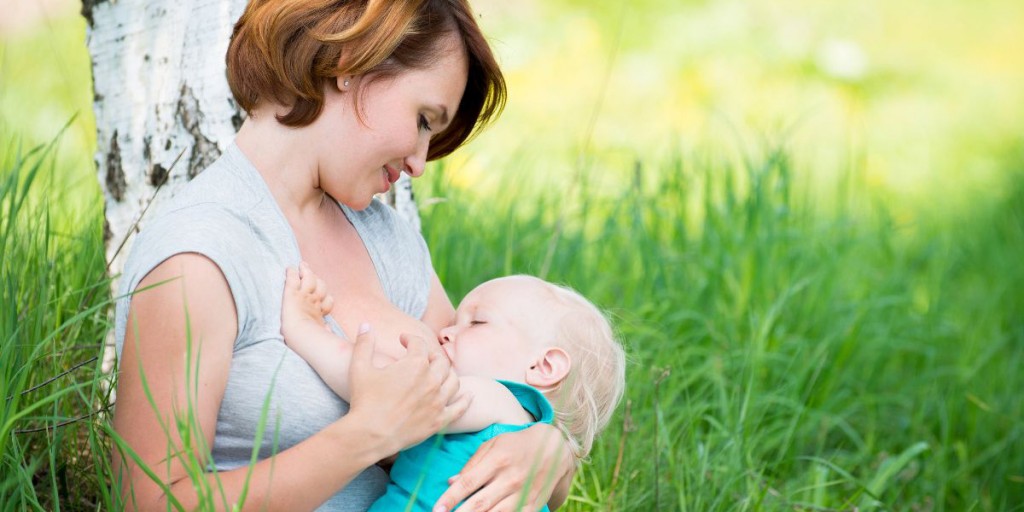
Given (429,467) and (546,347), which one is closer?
(429,467)

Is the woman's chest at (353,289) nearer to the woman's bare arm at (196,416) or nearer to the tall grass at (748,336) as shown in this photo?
the woman's bare arm at (196,416)

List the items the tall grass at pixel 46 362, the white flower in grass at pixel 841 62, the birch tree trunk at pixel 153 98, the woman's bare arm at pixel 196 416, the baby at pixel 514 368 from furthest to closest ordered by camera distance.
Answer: the white flower in grass at pixel 841 62 → the birch tree trunk at pixel 153 98 → the baby at pixel 514 368 → the tall grass at pixel 46 362 → the woman's bare arm at pixel 196 416

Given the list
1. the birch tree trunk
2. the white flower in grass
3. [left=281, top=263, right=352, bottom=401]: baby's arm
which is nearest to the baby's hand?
[left=281, top=263, right=352, bottom=401]: baby's arm

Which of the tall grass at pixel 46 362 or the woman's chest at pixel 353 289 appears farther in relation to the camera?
the woman's chest at pixel 353 289

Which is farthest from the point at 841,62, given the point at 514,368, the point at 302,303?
the point at 302,303

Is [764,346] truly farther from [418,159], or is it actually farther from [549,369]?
[418,159]

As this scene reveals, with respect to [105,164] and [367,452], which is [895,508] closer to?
[367,452]

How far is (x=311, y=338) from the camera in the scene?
5.93 feet

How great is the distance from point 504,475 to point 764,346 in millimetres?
1922

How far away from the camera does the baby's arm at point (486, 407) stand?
1.90 meters

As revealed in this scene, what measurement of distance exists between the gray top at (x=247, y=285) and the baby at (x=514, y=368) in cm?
8

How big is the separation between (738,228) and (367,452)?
2.69m

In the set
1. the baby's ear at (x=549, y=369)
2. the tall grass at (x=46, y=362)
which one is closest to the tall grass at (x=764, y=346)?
the baby's ear at (x=549, y=369)

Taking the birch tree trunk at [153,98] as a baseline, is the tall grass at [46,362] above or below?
below
